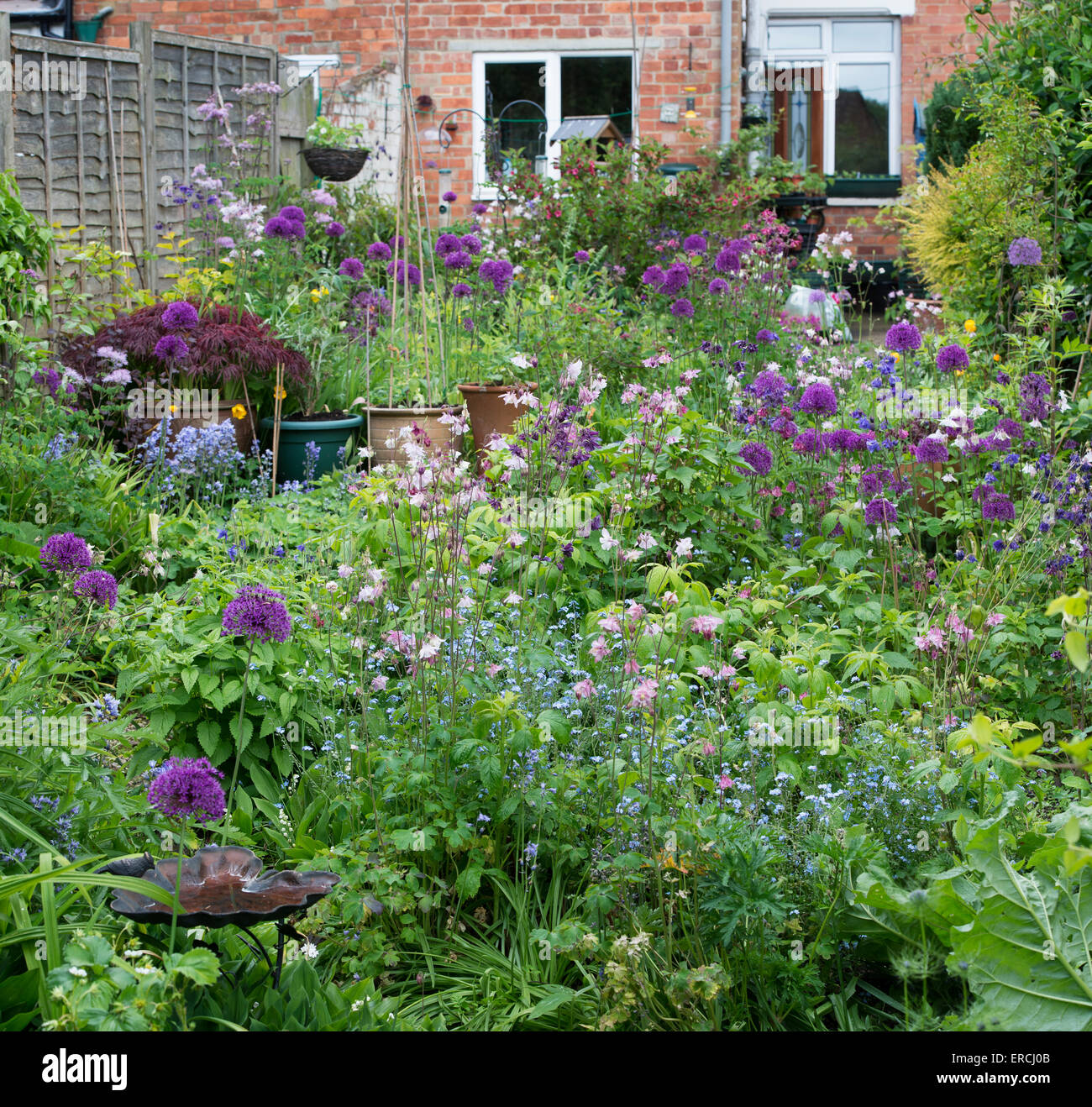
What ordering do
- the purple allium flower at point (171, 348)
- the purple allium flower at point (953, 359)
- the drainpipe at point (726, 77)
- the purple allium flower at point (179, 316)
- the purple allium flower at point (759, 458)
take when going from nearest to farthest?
the purple allium flower at point (759, 458) < the purple allium flower at point (953, 359) < the purple allium flower at point (171, 348) < the purple allium flower at point (179, 316) < the drainpipe at point (726, 77)

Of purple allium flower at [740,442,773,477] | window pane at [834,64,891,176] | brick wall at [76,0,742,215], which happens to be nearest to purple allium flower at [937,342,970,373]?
purple allium flower at [740,442,773,477]

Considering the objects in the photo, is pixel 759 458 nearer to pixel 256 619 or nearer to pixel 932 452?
pixel 932 452

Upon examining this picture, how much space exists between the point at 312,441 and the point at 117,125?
302 cm

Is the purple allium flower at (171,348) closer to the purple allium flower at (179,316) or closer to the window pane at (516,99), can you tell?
the purple allium flower at (179,316)

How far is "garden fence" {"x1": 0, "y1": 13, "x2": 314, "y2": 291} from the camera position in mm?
5984

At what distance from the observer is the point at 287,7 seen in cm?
1087

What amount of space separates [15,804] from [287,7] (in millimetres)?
10543

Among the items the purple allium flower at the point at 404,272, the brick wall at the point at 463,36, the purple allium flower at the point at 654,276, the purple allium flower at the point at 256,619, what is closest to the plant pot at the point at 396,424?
the purple allium flower at the point at 404,272

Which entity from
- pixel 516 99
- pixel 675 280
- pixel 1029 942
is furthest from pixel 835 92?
pixel 1029 942

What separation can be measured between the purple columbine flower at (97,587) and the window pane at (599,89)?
957 cm

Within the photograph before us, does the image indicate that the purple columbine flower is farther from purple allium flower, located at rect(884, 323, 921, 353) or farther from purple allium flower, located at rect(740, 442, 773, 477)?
purple allium flower, located at rect(884, 323, 921, 353)

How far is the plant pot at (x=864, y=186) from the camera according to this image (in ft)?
39.7

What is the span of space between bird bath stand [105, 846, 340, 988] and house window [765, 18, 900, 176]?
1207cm

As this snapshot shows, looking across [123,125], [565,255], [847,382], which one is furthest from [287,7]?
[847,382]
